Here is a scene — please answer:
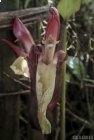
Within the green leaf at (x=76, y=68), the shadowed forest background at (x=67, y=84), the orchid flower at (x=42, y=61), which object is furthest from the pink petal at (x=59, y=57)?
the green leaf at (x=76, y=68)

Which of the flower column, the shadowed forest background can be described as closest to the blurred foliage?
the shadowed forest background

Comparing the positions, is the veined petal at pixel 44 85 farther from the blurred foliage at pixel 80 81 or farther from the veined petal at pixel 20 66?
the blurred foliage at pixel 80 81

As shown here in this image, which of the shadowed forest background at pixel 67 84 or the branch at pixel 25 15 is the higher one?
the branch at pixel 25 15

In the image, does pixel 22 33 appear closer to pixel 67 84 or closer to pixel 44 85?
pixel 44 85

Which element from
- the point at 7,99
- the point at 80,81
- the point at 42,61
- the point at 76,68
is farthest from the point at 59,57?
the point at 80,81

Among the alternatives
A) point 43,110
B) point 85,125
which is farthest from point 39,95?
point 85,125

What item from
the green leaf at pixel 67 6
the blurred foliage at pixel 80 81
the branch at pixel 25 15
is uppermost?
the green leaf at pixel 67 6
